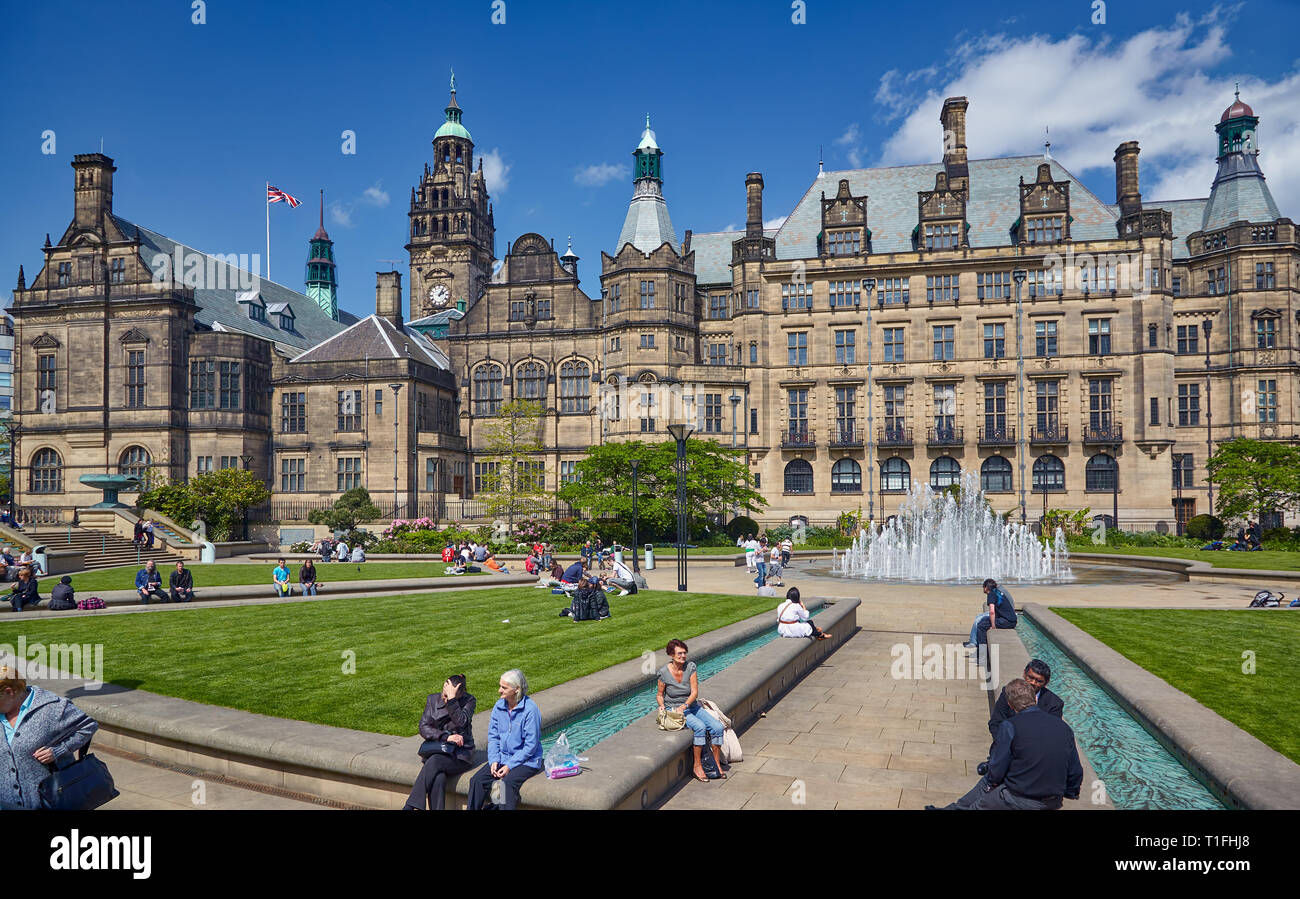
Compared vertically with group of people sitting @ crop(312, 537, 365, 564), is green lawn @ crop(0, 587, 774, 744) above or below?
above

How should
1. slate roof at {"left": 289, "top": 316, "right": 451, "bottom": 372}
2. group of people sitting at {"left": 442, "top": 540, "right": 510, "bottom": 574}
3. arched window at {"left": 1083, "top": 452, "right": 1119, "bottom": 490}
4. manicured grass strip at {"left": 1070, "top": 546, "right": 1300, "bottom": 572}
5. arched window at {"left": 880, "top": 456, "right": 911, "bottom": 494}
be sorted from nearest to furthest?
manicured grass strip at {"left": 1070, "top": 546, "right": 1300, "bottom": 572} < group of people sitting at {"left": 442, "top": 540, "right": 510, "bottom": 574} < arched window at {"left": 1083, "top": 452, "right": 1119, "bottom": 490} < arched window at {"left": 880, "top": 456, "right": 911, "bottom": 494} < slate roof at {"left": 289, "top": 316, "right": 451, "bottom": 372}

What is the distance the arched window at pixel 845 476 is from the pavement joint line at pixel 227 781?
156 ft

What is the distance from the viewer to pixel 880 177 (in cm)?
5928

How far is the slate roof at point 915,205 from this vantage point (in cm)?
5275

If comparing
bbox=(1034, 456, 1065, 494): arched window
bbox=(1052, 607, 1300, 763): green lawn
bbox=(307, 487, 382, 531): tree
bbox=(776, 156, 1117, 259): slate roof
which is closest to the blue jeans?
bbox=(1052, 607, 1300, 763): green lawn

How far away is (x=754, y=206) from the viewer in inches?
2200

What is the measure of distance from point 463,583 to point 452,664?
582 inches

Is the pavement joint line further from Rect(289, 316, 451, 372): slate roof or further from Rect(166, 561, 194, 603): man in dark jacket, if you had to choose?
Rect(289, 316, 451, 372): slate roof

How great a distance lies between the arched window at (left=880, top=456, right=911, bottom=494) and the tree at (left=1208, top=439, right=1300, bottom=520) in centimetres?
1699

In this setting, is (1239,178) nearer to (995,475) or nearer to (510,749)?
(995,475)

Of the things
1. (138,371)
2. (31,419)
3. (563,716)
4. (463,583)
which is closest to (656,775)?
(563,716)

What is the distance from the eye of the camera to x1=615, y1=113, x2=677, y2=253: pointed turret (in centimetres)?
5559

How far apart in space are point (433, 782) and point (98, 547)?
130 ft

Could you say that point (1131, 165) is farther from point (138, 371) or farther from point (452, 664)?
point (138, 371)
